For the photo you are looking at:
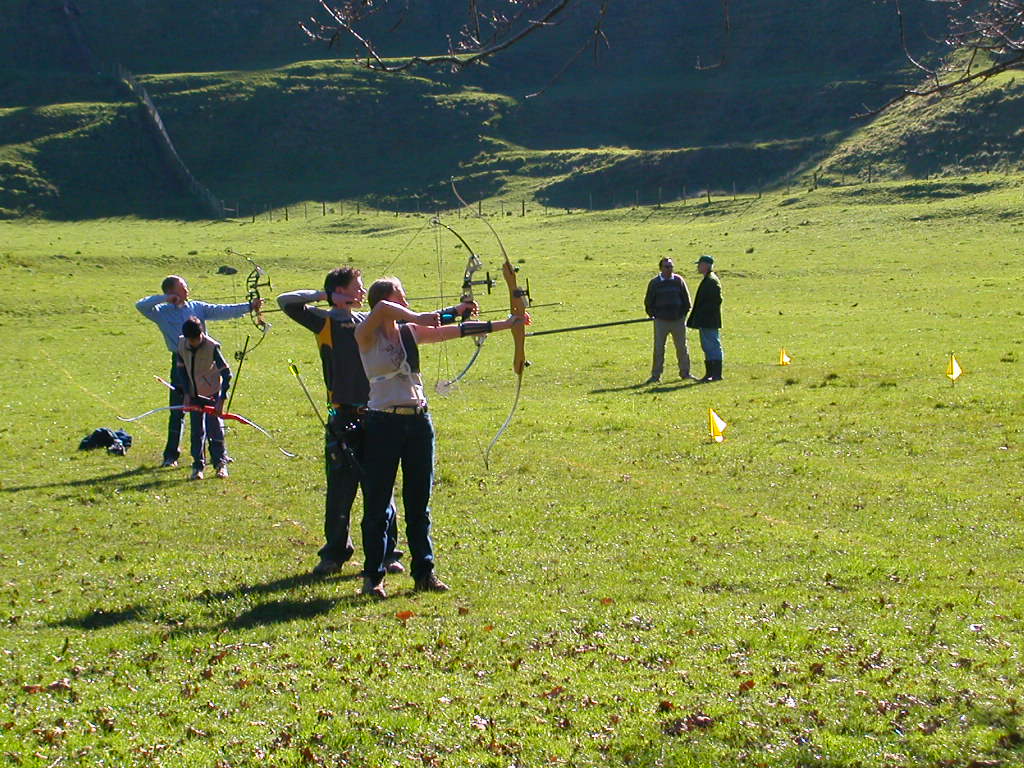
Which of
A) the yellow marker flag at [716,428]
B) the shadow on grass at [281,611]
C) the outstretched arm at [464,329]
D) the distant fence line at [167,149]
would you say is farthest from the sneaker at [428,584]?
the distant fence line at [167,149]

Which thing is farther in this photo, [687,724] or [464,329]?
[464,329]

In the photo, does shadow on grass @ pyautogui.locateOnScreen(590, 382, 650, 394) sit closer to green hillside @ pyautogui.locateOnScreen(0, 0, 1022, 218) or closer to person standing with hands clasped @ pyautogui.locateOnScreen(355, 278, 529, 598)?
person standing with hands clasped @ pyautogui.locateOnScreen(355, 278, 529, 598)

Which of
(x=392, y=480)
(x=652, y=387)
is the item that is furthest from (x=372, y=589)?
(x=652, y=387)

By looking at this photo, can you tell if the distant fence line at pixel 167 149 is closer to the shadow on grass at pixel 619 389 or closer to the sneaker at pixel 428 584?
the shadow on grass at pixel 619 389

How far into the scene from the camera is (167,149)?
106m

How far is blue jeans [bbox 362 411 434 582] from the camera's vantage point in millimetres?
8398

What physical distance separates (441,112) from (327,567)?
106549 millimetres

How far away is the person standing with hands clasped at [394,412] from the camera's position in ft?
27.2

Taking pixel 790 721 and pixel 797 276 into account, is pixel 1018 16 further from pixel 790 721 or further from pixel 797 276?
Result: pixel 797 276

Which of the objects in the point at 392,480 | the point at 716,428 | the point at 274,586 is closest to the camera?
the point at 392,480

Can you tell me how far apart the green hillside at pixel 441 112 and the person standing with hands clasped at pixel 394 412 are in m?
77.5

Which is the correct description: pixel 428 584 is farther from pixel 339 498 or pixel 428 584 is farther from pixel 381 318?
pixel 381 318

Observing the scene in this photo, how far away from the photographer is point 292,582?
9234mm

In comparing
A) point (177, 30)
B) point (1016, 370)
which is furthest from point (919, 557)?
point (177, 30)
